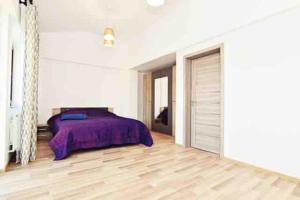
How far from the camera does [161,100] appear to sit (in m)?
5.21

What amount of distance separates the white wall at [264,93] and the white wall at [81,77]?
3413mm

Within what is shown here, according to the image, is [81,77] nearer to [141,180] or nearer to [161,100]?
[161,100]

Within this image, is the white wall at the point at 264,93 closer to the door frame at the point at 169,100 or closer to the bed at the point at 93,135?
the bed at the point at 93,135

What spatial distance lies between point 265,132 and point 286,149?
0.93ft

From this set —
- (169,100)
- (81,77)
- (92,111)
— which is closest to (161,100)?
(169,100)

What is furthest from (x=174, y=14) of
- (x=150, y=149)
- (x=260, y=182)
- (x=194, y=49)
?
(x=260, y=182)

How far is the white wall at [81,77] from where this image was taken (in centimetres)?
434

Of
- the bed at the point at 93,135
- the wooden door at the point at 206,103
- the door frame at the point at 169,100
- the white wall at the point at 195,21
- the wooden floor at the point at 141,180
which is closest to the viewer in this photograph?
the wooden floor at the point at 141,180

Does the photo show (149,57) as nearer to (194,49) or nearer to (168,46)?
(168,46)

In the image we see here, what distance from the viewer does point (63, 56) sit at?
452 cm

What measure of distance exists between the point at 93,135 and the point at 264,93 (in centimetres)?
276

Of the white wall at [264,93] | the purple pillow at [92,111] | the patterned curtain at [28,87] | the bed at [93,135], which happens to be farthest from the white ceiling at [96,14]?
the bed at [93,135]

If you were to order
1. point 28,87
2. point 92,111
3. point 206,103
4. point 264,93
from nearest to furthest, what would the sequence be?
point 264,93 < point 28,87 < point 206,103 < point 92,111

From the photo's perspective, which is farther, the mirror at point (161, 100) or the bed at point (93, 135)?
the mirror at point (161, 100)
